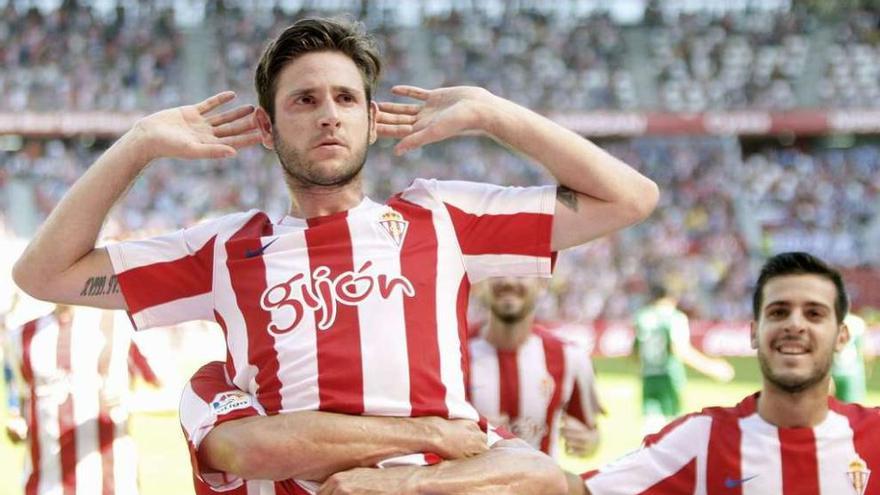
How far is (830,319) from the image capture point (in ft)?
12.0

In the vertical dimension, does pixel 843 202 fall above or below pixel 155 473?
above

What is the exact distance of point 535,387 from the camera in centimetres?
643

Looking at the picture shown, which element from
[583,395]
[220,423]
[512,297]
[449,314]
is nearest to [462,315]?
[449,314]

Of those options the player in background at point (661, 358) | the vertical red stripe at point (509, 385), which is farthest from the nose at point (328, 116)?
the player in background at point (661, 358)

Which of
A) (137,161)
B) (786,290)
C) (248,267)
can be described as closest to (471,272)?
(248,267)

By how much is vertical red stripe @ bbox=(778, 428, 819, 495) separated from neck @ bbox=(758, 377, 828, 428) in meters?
0.03

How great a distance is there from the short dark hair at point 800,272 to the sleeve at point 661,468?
0.46 metres

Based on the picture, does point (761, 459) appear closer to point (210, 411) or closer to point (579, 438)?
point (210, 411)

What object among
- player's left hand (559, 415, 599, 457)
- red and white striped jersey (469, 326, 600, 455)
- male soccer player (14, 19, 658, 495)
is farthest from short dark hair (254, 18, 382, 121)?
red and white striped jersey (469, 326, 600, 455)

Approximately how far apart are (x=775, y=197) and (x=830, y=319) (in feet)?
94.2

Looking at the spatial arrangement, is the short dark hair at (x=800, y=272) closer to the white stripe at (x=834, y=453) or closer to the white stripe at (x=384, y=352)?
the white stripe at (x=834, y=453)

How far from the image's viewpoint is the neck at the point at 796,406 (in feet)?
12.0

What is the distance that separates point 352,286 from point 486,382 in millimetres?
3865

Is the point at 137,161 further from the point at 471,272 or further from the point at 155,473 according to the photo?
the point at 155,473
